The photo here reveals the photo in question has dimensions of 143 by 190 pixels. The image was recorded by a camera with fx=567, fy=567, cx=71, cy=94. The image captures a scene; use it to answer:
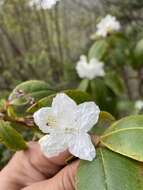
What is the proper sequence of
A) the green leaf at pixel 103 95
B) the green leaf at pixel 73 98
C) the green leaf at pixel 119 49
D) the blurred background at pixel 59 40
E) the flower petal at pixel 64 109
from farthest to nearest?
the blurred background at pixel 59 40 < the green leaf at pixel 119 49 < the green leaf at pixel 103 95 < the green leaf at pixel 73 98 < the flower petal at pixel 64 109

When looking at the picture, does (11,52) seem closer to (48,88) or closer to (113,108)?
(113,108)

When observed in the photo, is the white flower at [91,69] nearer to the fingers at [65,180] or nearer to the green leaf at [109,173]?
the fingers at [65,180]

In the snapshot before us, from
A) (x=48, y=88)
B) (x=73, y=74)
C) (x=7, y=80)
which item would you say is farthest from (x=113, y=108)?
(x=48, y=88)

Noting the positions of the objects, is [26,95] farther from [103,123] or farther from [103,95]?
[103,95]

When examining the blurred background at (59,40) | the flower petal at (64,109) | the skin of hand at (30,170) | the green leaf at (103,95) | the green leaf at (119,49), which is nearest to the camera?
the flower petal at (64,109)

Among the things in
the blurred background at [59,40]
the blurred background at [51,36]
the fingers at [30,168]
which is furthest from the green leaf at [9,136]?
the blurred background at [51,36]

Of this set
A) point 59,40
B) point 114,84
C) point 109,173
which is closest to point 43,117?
point 109,173
